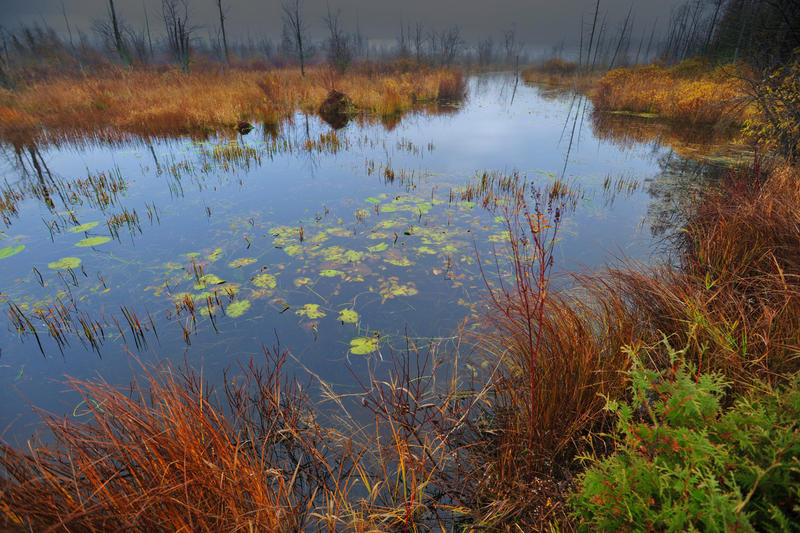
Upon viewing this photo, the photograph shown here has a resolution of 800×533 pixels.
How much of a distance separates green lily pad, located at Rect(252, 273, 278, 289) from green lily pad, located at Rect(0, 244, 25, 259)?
3.50 m

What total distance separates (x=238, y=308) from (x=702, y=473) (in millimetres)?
3834

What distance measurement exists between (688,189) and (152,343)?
933 cm

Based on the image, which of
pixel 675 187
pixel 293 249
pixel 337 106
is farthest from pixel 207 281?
pixel 337 106

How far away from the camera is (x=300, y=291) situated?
13.4 feet

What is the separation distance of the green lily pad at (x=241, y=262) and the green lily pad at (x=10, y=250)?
300 cm

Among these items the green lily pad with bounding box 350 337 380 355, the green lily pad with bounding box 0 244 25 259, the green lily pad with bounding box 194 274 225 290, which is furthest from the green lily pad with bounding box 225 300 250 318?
the green lily pad with bounding box 0 244 25 259

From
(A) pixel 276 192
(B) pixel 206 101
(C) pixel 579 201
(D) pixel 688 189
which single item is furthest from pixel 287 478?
(B) pixel 206 101

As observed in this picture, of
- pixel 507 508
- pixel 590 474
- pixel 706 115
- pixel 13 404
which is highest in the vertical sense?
pixel 706 115

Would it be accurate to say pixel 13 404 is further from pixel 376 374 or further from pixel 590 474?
pixel 590 474

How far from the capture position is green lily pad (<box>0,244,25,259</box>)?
4574 millimetres

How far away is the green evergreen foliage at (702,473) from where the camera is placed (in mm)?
934

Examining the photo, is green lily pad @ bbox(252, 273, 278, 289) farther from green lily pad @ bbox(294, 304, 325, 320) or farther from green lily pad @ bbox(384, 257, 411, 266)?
green lily pad @ bbox(384, 257, 411, 266)

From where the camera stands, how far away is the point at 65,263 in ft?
14.5

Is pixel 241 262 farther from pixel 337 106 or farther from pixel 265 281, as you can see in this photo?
pixel 337 106
